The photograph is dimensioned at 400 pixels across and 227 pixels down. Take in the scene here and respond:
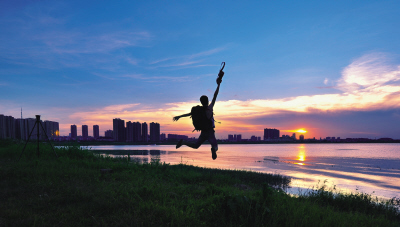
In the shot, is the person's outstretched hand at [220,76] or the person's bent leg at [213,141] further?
the person's bent leg at [213,141]

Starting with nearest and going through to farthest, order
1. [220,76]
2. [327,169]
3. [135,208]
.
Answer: [220,76]
[135,208]
[327,169]

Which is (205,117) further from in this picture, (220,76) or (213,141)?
(220,76)

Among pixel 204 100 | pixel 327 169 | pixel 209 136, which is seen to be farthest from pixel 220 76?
pixel 327 169

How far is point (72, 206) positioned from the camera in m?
7.98

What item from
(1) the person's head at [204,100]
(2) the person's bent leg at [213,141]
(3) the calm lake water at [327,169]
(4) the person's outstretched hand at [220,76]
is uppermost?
(4) the person's outstretched hand at [220,76]

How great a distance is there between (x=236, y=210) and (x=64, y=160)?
50.5 feet

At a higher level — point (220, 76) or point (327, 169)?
point (220, 76)

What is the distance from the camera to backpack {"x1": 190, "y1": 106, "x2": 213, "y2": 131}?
4457 millimetres

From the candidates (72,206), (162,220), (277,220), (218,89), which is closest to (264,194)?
(277,220)

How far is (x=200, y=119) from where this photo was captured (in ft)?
14.8

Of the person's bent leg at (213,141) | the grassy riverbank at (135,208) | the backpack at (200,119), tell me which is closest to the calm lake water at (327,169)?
the grassy riverbank at (135,208)

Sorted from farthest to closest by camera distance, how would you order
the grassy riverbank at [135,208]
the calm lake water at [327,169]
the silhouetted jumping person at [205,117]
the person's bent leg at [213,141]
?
the calm lake water at [327,169], the grassy riverbank at [135,208], the person's bent leg at [213,141], the silhouetted jumping person at [205,117]

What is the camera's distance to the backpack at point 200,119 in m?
4.46

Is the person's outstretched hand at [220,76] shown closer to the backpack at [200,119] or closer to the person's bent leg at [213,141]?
the backpack at [200,119]
